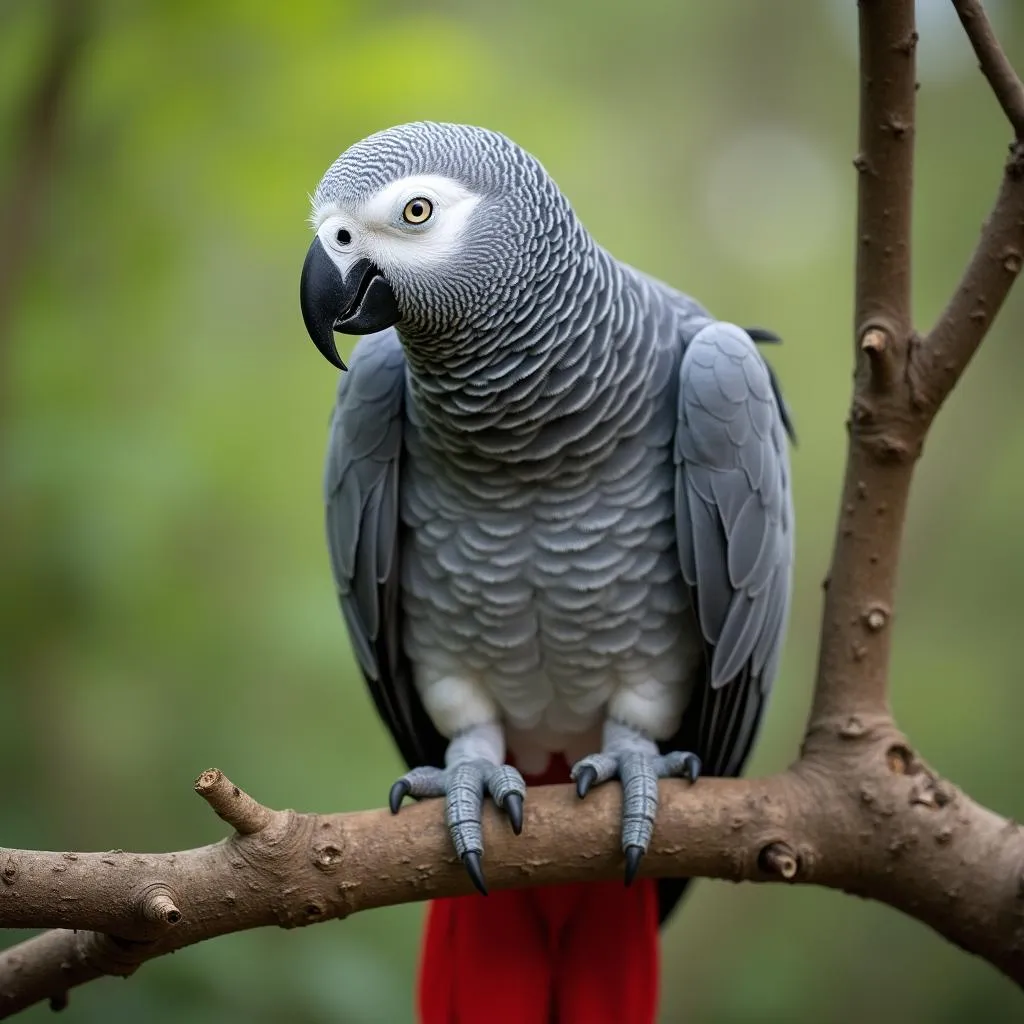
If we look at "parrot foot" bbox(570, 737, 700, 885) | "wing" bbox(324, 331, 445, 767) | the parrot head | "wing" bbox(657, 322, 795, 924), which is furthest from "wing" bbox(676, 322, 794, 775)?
"wing" bbox(324, 331, 445, 767)

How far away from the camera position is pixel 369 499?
1364 millimetres

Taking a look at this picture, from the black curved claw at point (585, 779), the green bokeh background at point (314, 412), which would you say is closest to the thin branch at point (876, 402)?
the black curved claw at point (585, 779)

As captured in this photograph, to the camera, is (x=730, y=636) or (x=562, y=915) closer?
(x=730, y=636)

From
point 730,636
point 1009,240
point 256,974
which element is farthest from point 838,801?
point 256,974

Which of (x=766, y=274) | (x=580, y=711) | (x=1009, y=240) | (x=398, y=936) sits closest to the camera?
(x=1009, y=240)

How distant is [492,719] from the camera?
1421mm

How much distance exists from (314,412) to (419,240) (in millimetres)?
1165

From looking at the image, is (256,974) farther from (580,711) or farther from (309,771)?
(580,711)

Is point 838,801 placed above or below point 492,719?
below

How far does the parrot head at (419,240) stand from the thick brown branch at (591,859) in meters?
0.51

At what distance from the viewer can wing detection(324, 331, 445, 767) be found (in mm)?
1360

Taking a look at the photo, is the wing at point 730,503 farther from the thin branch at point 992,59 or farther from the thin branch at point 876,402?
the thin branch at point 992,59

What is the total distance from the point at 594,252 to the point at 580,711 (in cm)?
58

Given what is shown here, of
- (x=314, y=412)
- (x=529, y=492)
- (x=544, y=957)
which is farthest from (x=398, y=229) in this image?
(x=314, y=412)
